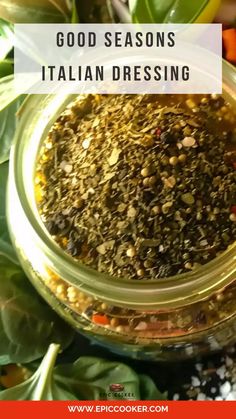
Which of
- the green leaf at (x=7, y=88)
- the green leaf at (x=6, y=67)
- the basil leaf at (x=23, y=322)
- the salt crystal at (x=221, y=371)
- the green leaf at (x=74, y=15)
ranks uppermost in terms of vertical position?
the green leaf at (x=74, y=15)

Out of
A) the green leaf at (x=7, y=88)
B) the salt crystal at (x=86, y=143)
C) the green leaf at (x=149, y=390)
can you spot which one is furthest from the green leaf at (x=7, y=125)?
the green leaf at (x=149, y=390)

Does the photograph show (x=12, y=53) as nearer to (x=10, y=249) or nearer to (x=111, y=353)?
(x=10, y=249)

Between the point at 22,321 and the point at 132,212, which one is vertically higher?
the point at 132,212

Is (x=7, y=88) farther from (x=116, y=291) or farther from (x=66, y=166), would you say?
(x=116, y=291)

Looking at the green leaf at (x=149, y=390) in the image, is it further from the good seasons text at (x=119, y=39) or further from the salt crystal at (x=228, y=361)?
the good seasons text at (x=119, y=39)

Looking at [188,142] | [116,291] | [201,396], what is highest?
[188,142]

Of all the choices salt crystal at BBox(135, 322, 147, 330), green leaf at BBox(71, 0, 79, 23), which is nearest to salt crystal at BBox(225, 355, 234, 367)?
salt crystal at BBox(135, 322, 147, 330)

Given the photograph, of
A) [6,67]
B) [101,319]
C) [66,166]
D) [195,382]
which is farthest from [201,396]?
[6,67]
